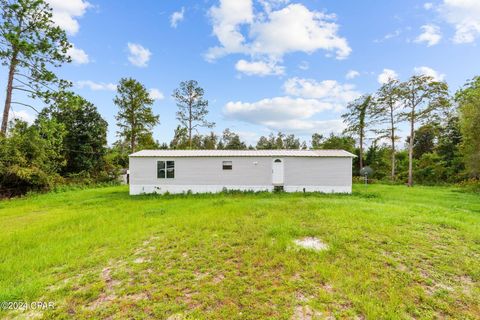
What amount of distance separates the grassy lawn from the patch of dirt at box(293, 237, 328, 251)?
156mm

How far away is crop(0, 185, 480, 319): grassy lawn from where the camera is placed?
2.66 metres

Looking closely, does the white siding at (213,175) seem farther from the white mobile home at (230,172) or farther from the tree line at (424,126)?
the tree line at (424,126)

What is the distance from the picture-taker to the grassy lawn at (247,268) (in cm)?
266

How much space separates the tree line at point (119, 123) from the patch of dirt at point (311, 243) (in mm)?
13732

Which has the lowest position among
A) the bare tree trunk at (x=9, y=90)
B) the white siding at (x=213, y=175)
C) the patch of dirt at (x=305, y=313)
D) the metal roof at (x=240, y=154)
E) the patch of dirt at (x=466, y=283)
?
the patch of dirt at (x=305, y=313)

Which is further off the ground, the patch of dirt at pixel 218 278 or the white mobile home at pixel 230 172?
the white mobile home at pixel 230 172

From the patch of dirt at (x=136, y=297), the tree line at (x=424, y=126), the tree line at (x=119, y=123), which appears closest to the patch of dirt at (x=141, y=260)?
the patch of dirt at (x=136, y=297)

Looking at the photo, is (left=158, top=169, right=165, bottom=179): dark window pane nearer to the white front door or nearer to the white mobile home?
the white mobile home

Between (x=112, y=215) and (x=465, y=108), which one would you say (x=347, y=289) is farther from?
(x=465, y=108)

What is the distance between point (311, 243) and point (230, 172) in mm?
7930

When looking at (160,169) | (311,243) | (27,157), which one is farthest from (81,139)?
(311,243)

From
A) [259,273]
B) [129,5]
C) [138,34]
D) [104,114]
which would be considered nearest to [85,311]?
[259,273]

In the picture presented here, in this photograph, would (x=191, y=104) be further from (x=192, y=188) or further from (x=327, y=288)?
(x=327, y=288)

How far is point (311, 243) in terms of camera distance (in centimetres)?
443
